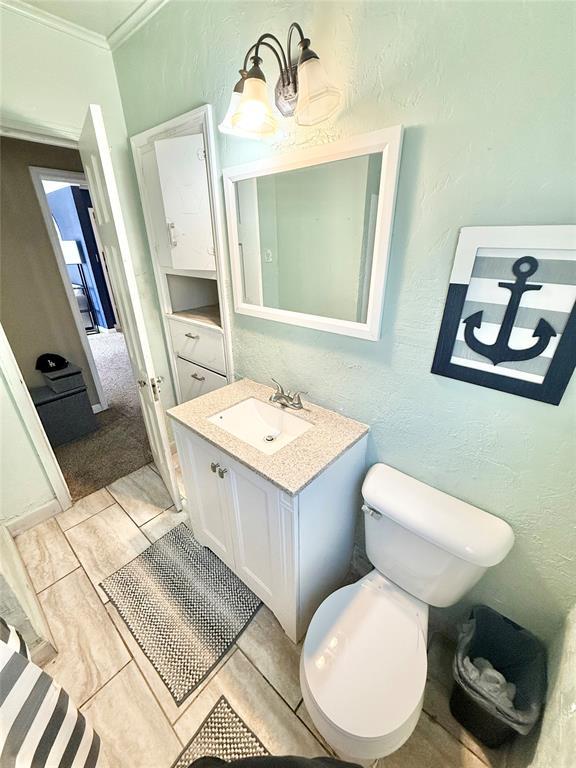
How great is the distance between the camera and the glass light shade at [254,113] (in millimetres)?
858

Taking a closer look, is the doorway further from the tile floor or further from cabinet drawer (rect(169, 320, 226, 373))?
the tile floor

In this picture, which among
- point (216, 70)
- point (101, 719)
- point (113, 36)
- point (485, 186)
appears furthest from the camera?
point (113, 36)

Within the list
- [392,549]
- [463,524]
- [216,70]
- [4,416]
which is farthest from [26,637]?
[216,70]

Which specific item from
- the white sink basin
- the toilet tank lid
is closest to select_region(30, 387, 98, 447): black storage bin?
the white sink basin

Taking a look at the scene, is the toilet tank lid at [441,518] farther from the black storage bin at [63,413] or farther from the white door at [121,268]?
the black storage bin at [63,413]

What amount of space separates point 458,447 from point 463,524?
0.24m

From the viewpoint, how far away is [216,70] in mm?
1186

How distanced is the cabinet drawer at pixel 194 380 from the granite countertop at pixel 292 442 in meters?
0.37

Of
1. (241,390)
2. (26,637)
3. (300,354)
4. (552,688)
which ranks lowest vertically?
(26,637)

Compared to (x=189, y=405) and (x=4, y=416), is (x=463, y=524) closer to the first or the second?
(x=189, y=405)

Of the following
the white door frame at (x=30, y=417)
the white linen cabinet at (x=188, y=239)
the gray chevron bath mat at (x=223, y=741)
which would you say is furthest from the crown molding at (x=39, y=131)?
the gray chevron bath mat at (x=223, y=741)

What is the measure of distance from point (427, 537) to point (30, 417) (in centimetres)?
198

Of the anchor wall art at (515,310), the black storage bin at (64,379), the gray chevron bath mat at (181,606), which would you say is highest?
the anchor wall art at (515,310)

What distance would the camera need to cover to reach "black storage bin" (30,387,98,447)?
2.31 meters
